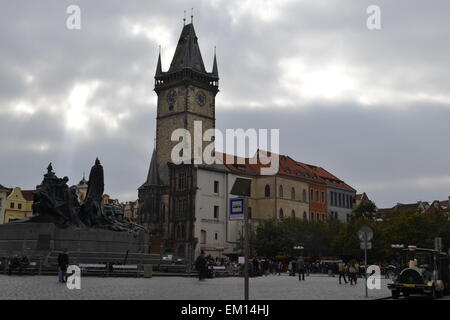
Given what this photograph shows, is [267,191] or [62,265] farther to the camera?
[267,191]

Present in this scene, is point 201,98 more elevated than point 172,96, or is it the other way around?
point 172,96

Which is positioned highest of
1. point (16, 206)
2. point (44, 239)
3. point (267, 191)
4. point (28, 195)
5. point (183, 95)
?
point (183, 95)

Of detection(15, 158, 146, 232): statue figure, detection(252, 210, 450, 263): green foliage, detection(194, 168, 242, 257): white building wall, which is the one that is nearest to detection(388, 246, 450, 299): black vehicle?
A: detection(15, 158, 146, 232): statue figure

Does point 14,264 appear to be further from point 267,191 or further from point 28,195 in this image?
point 28,195

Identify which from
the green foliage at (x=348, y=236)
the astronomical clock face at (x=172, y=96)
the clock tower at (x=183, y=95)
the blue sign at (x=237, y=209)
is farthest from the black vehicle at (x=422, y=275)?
the astronomical clock face at (x=172, y=96)

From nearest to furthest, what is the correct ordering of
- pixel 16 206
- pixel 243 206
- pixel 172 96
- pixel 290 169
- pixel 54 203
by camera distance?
1. pixel 243 206
2. pixel 54 203
3. pixel 172 96
4. pixel 16 206
5. pixel 290 169

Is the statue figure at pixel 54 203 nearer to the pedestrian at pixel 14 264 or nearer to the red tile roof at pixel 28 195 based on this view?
the pedestrian at pixel 14 264

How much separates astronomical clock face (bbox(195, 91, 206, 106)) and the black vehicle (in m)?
73.5

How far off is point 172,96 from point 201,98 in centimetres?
477

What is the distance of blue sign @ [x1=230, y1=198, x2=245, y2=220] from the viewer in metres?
16.1

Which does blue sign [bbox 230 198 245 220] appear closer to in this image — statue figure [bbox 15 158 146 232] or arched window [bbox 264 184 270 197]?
statue figure [bbox 15 158 146 232]

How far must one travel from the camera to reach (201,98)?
3841 inches

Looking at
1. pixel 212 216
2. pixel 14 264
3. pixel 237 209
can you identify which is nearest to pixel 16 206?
pixel 212 216
